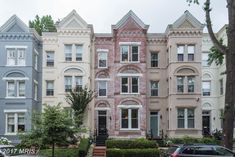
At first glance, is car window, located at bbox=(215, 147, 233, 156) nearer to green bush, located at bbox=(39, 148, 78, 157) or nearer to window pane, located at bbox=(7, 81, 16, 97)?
green bush, located at bbox=(39, 148, 78, 157)

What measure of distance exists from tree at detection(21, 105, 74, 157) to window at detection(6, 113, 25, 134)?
15766 mm

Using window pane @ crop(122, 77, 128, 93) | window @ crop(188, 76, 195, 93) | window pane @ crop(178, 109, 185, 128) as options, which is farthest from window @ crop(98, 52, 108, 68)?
window pane @ crop(178, 109, 185, 128)

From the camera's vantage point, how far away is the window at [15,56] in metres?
46.5

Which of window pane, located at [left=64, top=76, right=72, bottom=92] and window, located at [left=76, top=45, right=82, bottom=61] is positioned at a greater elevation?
window, located at [left=76, top=45, right=82, bottom=61]

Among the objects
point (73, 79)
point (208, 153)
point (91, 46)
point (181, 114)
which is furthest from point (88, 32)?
point (208, 153)

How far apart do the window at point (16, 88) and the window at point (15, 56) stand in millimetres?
1708

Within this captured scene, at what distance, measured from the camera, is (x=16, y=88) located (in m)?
46.5

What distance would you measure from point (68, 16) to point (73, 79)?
6.07 meters

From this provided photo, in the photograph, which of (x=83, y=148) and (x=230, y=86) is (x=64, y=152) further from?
(x=230, y=86)

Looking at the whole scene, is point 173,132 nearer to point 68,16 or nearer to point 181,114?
point 181,114

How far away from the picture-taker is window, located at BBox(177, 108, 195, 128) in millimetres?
46312

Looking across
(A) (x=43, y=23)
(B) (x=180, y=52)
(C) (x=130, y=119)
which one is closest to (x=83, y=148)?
(C) (x=130, y=119)

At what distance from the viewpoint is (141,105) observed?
4762 centimetres

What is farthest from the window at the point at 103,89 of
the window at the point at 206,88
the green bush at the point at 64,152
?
the green bush at the point at 64,152
